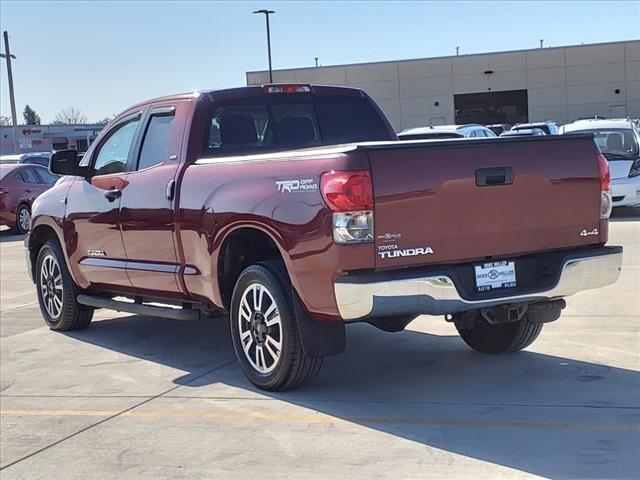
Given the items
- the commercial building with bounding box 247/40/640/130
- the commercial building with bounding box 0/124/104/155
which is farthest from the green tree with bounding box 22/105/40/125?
the commercial building with bounding box 247/40/640/130

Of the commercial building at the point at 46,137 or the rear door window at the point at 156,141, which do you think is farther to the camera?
the commercial building at the point at 46,137

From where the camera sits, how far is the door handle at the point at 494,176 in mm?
5031

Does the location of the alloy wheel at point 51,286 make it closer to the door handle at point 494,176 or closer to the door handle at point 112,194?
the door handle at point 112,194

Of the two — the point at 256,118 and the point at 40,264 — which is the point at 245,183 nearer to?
the point at 256,118

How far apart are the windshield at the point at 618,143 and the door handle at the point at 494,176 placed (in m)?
11.4

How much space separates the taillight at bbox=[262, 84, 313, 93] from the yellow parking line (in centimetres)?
280

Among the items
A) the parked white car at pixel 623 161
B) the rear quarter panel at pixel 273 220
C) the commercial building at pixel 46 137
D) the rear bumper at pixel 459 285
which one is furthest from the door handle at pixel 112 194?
the commercial building at pixel 46 137

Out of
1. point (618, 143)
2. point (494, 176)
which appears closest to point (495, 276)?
point (494, 176)

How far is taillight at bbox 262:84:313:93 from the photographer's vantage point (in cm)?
682

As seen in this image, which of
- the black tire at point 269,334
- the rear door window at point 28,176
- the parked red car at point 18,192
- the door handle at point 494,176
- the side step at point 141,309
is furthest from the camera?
the rear door window at point 28,176

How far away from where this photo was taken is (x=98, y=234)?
23.9 feet

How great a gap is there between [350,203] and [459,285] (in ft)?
2.81

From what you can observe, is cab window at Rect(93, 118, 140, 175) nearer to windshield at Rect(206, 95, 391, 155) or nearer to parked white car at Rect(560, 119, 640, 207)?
windshield at Rect(206, 95, 391, 155)

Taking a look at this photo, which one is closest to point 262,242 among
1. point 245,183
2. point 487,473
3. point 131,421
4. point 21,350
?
point 245,183
